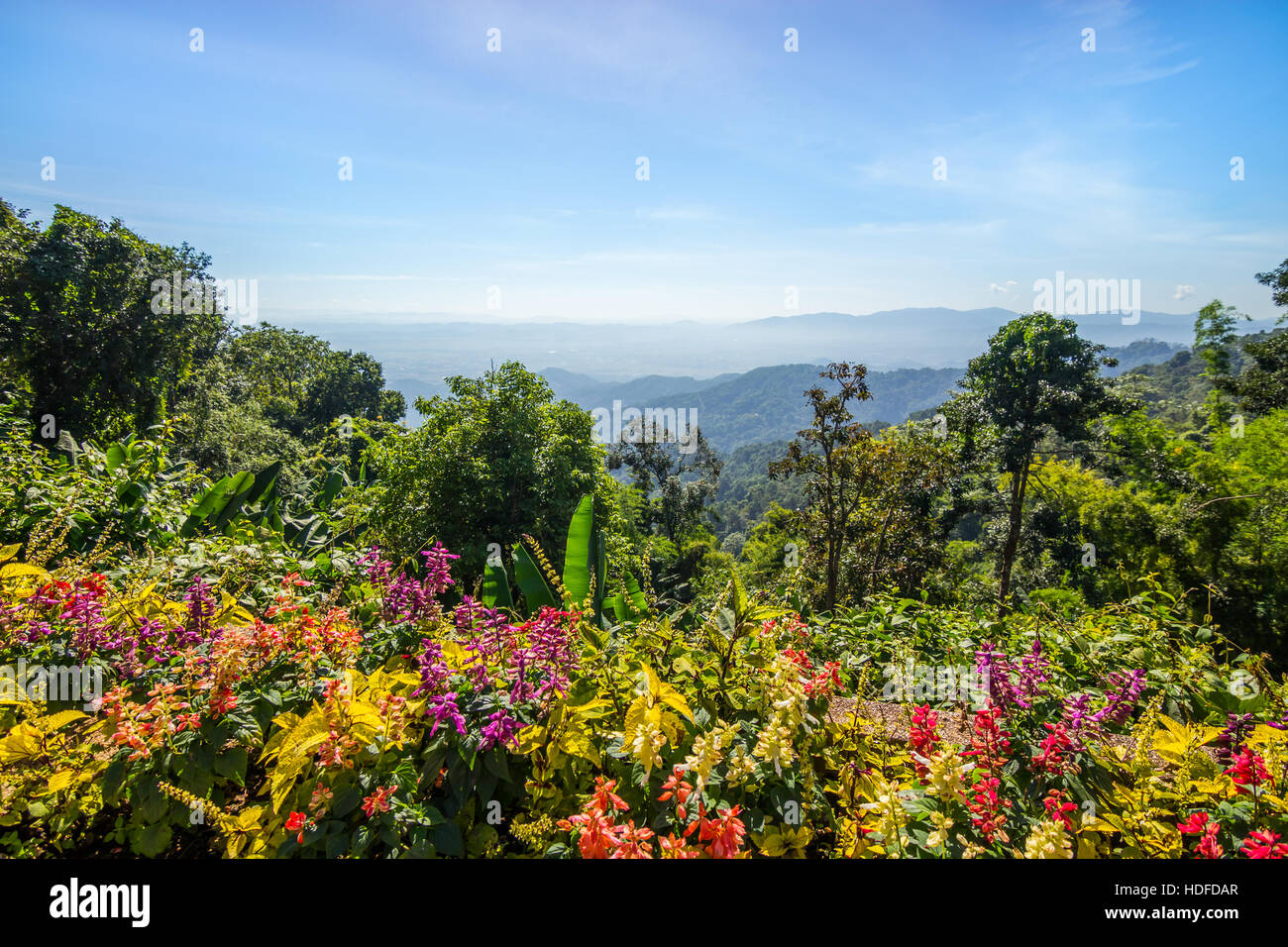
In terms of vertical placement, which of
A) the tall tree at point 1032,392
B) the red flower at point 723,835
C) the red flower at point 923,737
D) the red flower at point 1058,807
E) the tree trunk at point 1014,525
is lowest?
the tree trunk at point 1014,525

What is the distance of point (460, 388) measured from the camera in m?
11.8

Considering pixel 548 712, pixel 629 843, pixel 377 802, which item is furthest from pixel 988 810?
pixel 377 802

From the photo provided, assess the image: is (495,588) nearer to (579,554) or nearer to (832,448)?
(579,554)

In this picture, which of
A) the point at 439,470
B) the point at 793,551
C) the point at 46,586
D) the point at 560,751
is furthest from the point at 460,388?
the point at 793,551

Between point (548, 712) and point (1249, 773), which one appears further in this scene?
point (548, 712)

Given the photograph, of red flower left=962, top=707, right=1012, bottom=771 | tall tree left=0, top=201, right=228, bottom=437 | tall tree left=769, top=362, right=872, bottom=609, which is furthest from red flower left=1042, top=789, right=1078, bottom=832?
tall tree left=0, top=201, right=228, bottom=437

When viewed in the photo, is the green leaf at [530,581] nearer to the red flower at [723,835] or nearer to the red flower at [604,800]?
the red flower at [604,800]

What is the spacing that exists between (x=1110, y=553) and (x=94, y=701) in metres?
22.2

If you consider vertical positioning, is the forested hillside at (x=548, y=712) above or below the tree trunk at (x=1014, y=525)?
above

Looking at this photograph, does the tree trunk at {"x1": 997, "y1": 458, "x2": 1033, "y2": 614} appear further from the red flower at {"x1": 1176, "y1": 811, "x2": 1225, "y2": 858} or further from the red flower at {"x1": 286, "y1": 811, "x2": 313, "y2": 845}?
the red flower at {"x1": 286, "y1": 811, "x2": 313, "y2": 845}

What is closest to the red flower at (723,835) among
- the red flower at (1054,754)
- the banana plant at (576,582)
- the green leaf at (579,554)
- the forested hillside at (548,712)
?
the forested hillside at (548,712)

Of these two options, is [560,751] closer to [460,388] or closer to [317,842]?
[317,842]

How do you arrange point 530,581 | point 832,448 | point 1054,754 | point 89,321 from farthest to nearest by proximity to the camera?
1. point 89,321
2. point 832,448
3. point 530,581
4. point 1054,754

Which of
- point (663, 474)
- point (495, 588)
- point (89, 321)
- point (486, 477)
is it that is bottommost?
point (663, 474)
